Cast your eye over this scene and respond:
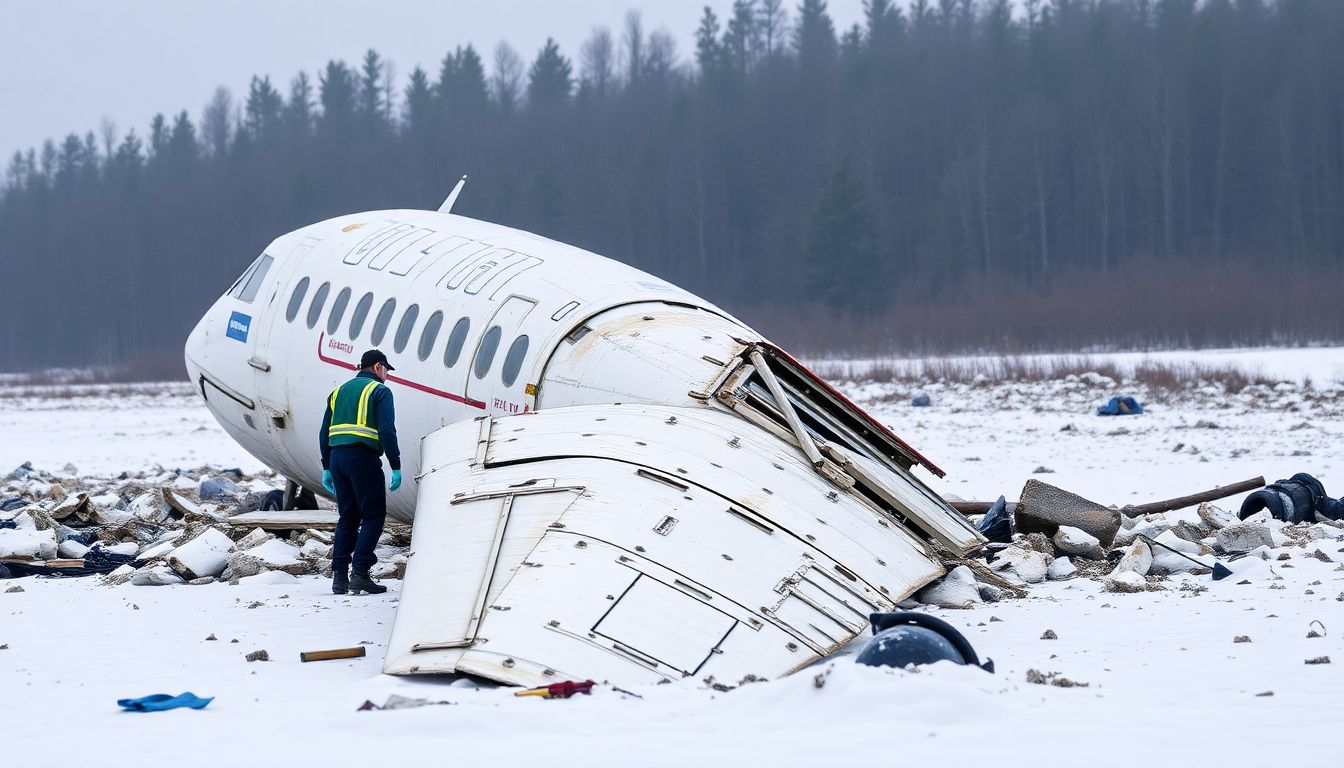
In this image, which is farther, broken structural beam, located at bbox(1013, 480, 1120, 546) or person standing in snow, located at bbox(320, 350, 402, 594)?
broken structural beam, located at bbox(1013, 480, 1120, 546)

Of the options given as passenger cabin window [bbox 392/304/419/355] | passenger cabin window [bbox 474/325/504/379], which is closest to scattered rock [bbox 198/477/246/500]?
passenger cabin window [bbox 392/304/419/355]

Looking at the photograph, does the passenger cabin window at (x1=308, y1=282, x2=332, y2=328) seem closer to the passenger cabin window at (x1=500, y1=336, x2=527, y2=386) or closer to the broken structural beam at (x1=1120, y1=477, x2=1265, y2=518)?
the passenger cabin window at (x1=500, y1=336, x2=527, y2=386)

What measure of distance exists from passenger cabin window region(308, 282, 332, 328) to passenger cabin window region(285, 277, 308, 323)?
0.70ft

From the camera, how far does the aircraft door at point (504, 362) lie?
12898 mm

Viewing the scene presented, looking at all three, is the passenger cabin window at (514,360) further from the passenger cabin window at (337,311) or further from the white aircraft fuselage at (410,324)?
the passenger cabin window at (337,311)

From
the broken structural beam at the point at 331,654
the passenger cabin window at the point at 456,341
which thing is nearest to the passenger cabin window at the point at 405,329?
the passenger cabin window at the point at 456,341

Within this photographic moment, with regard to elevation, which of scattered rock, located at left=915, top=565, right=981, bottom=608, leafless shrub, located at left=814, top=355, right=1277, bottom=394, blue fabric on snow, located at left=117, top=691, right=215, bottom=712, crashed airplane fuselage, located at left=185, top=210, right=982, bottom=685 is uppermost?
crashed airplane fuselage, located at left=185, top=210, right=982, bottom=685

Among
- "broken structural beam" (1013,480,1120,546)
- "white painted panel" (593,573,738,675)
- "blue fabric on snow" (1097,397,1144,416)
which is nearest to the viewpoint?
"white painted panel" (593,573,738,675)

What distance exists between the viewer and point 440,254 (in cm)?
1503

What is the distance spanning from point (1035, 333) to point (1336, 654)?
145 feet

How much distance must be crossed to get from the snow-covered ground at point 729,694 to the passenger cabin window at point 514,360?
82.7 inches

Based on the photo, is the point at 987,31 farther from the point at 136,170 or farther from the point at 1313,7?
the point at 136,170

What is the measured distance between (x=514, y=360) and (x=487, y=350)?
40cm

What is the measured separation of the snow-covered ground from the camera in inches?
258
